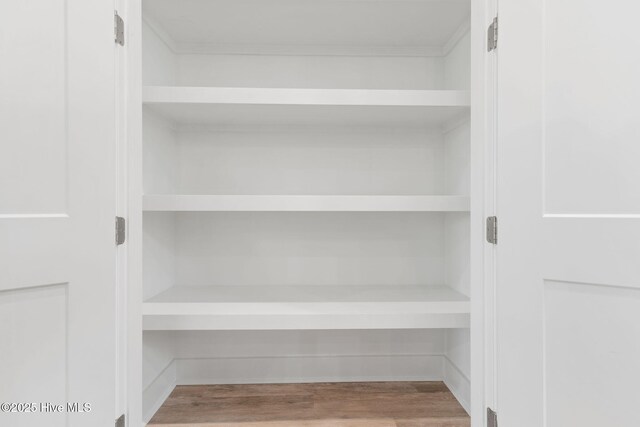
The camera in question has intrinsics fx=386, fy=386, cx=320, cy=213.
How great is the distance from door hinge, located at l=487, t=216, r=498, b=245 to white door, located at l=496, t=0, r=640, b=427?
0.8 inches

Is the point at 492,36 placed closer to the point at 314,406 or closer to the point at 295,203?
the point at 295,203

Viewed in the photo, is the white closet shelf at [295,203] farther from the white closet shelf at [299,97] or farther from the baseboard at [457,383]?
the baseboard at [457,383]

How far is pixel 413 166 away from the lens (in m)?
2.06

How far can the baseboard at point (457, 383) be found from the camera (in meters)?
1.69

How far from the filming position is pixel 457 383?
1806 millimetres

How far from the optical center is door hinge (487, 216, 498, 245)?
120cm

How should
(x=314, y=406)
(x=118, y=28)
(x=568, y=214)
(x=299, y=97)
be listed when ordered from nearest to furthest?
(x=568, y=214) < (x=118, y=28) < (x=299, y=97) < (x=314, y=406)

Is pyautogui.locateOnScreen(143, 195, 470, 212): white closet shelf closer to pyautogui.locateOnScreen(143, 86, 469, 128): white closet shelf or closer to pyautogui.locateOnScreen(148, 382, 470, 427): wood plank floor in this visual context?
pyautogui.locateOnScreen(143, 86, 469, 128): white closet shelf

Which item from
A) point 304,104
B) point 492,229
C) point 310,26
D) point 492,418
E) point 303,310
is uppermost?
point 310,26

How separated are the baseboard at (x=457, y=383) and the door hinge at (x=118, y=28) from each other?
1.86 m

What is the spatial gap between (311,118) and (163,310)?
1.07 meters

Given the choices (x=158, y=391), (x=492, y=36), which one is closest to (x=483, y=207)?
(x=492, y=36)

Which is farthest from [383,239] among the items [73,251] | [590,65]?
[73,251]

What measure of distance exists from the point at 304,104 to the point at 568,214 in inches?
39.6
